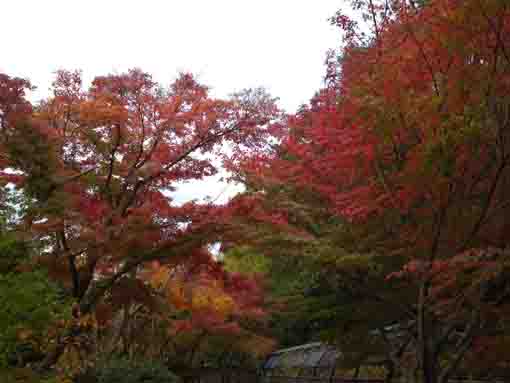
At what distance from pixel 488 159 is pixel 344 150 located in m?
2.00

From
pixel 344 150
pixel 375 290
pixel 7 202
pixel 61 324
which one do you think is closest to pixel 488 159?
pixel 344 150

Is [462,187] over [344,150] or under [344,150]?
under

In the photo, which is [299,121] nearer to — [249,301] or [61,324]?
[61,324]

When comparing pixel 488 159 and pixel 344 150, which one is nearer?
pixel 488 159

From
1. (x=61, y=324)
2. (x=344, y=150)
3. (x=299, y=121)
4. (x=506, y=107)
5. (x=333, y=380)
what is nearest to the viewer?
(x=506, y=107)

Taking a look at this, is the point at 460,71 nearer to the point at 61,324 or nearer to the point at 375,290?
the point at 375,290

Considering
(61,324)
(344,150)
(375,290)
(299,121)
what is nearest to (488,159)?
(344,150)

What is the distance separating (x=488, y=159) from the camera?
6805 millimetres

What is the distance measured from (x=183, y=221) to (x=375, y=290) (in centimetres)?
404

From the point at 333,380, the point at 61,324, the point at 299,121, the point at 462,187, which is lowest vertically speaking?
the point at 333,380

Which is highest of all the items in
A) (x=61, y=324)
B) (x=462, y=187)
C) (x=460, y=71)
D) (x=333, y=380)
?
(x=460, y=71)

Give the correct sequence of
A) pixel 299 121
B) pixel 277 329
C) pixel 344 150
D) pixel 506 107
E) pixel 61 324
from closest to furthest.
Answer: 1. pixel 506 107
2. pixel 344 150
3. pixel 61 324
4. pixel 299 121
5. pixel 277 329

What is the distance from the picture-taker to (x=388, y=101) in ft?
21.3

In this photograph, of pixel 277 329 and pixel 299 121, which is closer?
pixel 299 121
